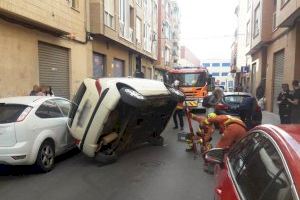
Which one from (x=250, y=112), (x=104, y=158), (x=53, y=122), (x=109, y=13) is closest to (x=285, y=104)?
(x=250, y=112)

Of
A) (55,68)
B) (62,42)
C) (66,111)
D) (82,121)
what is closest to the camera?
(82,121)

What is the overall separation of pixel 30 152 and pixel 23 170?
771 millimetres

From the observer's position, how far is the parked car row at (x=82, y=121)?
683 centimetres

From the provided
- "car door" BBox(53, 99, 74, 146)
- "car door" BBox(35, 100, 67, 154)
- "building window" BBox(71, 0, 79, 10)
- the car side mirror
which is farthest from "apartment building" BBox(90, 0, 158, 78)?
the car side mirror

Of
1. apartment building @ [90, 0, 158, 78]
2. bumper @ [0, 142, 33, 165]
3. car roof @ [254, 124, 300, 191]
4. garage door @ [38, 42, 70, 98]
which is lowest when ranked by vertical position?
bumper @ [0, 142, 33, 165]

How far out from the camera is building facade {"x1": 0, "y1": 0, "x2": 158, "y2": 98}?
12.1m

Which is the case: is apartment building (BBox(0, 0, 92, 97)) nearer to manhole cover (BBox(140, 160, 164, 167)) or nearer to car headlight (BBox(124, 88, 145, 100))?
car headlight (BBox(124, 88, 145, 100))

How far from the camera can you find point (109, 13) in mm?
20797

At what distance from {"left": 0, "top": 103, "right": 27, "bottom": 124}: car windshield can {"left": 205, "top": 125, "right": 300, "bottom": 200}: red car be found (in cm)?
440

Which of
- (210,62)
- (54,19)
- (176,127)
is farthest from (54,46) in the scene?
(210,62)

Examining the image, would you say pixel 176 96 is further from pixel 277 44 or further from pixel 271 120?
pixel 277 44

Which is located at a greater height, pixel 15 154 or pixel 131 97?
pixel 131 97

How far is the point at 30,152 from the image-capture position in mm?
6879

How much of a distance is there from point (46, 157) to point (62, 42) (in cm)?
931
